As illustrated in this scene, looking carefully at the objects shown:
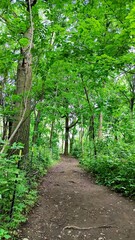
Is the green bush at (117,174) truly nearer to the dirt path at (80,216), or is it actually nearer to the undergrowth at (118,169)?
the undergrowth at (118,169)

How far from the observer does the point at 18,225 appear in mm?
3709

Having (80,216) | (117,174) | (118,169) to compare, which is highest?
(118,169)

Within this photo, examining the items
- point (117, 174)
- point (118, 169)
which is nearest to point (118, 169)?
point (118, 169)

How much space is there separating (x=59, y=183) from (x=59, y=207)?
2.46 m

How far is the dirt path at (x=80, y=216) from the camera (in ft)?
12.4

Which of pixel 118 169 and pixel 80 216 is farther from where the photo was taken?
pixel 118 169

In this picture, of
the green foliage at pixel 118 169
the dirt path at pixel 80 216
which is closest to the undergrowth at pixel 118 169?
the green foliage at pixel 118 169

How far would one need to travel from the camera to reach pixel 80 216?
4.61 meters

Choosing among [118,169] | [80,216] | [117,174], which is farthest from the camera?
[118,169]

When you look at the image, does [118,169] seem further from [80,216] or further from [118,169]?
[80,216]

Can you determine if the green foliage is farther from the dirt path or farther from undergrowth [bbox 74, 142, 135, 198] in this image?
the dirt path

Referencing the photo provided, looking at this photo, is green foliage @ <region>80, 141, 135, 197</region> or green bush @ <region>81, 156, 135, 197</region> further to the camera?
green foliage @ <region>80, 141, 135, 197</region>

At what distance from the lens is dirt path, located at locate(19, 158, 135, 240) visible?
3.78 m

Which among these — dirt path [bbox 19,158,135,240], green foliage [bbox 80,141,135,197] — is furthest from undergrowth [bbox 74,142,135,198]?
dirt path [bbox 19,158,135,240]
